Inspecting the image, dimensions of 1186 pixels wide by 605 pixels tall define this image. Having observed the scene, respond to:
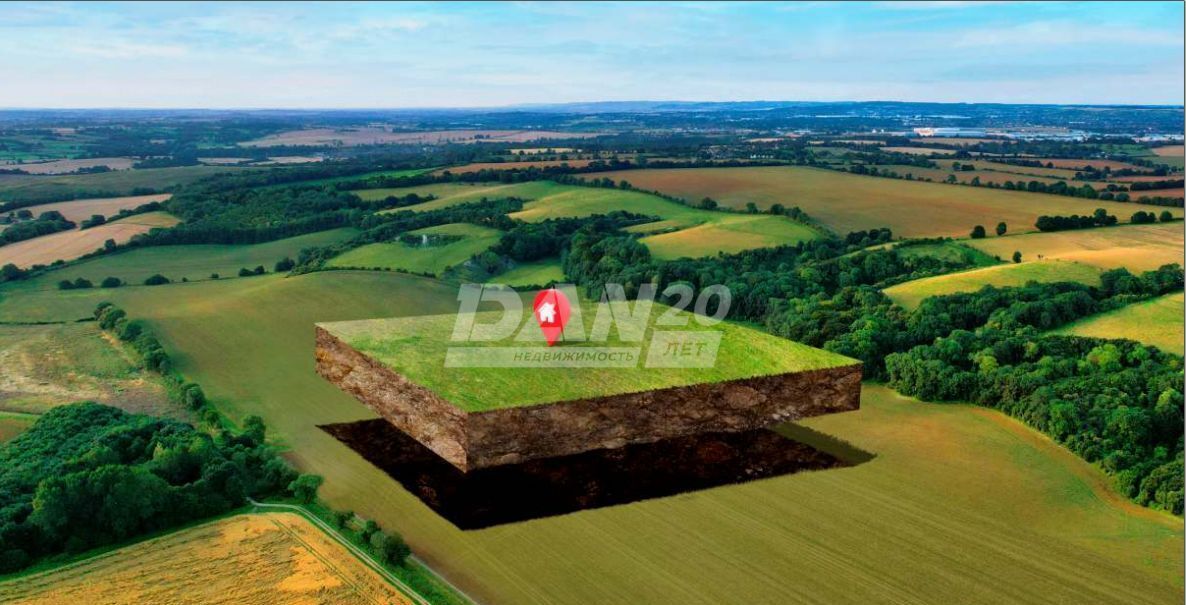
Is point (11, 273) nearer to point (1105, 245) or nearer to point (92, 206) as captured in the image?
point (92, 206)

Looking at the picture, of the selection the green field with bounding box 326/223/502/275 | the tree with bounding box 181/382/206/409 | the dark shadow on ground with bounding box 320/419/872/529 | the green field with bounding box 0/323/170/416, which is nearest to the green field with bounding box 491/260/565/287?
the green field with bounding box 326/223/502/275

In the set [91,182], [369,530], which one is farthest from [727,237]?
[91,182]

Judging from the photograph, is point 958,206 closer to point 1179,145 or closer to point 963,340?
point 963,340

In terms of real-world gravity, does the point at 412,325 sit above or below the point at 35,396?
above

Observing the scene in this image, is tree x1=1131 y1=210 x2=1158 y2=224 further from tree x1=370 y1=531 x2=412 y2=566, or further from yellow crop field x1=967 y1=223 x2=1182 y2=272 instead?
tree x1=370 y1=531 x2=412 y2=566

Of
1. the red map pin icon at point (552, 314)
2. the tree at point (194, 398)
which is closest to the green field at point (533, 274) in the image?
the tree at point (194, 398)

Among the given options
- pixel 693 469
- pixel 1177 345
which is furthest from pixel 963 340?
pixel 693 469
